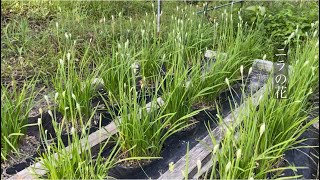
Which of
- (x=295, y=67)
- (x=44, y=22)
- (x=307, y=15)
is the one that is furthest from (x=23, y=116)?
(x=307, y=15)

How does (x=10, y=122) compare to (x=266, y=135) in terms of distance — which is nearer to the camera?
(x=266, y=135)

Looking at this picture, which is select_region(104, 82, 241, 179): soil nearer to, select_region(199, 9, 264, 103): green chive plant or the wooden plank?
the wooden plank

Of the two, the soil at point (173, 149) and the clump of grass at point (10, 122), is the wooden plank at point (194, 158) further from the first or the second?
the clump of grass at point (10, 122)

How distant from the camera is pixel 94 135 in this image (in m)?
2.32

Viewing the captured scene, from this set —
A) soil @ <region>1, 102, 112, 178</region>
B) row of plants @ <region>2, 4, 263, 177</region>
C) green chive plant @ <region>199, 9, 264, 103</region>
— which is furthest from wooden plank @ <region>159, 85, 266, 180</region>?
soil @ <region>1, 102, 112, 178</region>

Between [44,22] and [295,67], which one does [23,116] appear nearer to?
[295,67]

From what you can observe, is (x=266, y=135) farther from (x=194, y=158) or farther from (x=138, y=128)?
(x=138, y=128)

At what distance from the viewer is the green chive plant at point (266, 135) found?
181 cm

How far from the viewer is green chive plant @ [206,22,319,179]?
181cm

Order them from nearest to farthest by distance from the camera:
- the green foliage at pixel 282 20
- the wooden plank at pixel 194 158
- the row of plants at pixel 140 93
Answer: the wooden plank at pixel 194 158 < the row of plants at pixel 140 93 < the green foliage at pixel 282 20

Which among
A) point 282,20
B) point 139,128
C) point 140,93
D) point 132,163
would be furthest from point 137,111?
point 282,20

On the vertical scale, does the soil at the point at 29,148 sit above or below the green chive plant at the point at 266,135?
below

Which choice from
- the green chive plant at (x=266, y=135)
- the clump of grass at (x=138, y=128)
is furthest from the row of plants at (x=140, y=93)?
the green chive plant at (x=266, y=135)

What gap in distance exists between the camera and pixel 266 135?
1.95 meters
